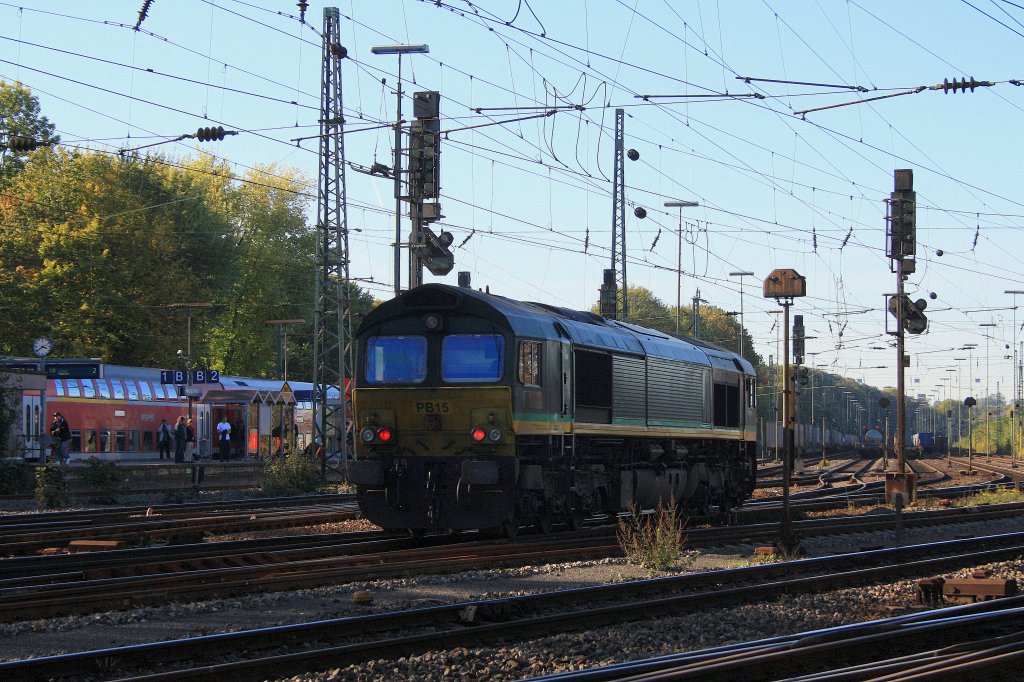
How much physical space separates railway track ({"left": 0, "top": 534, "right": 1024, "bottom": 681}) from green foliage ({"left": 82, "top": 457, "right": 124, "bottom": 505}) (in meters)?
19.1

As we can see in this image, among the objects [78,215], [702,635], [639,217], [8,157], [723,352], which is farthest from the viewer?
[8,157]

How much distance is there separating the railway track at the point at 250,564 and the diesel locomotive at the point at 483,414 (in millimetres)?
604

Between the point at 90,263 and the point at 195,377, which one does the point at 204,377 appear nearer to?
the point at 195,377

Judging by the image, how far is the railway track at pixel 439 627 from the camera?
8.45 meters

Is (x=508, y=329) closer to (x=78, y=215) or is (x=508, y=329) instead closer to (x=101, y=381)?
(x=101, y=381)

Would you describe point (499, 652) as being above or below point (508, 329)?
below

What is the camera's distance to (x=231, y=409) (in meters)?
48.8

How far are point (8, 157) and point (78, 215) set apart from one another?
48.3 ft

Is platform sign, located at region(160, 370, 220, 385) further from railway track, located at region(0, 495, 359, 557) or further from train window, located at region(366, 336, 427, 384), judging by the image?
train window, located at region(366, 336, 427, 384)

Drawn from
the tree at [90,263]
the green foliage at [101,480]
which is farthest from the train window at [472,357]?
the tree at [90,263]

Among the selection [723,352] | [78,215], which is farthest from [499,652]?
[78,215]

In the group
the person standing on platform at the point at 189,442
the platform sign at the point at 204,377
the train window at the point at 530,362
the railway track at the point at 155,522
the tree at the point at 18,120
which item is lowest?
the railway track at the point at 155,522

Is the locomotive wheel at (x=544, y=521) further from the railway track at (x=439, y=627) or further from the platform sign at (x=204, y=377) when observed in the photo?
the platform sign at (x=204, y=377)

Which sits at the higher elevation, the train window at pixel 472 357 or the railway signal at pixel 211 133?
the railway signal at pixel 211 133
